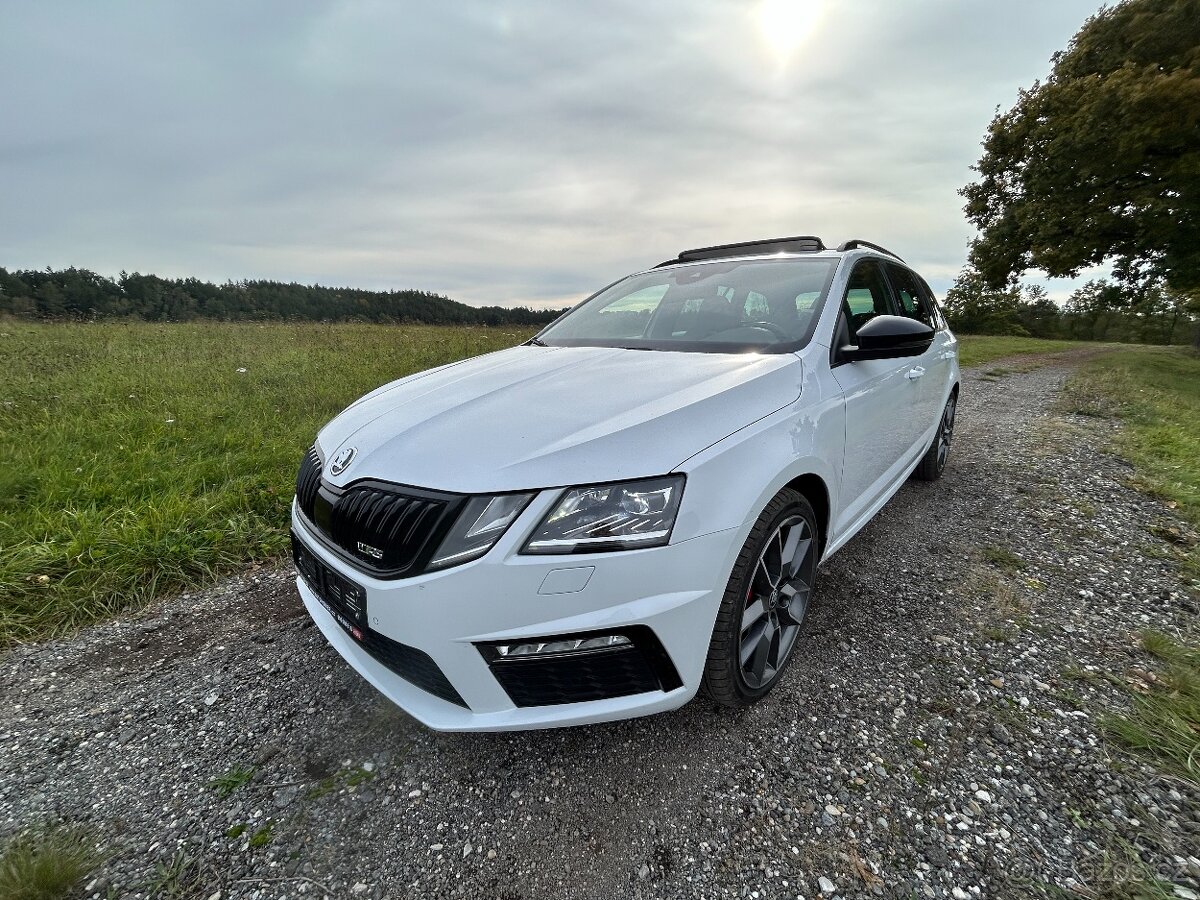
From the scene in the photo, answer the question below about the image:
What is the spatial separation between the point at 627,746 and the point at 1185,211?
17.6m

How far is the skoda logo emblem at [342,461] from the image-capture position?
1689mm

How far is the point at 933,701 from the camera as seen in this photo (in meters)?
1.89

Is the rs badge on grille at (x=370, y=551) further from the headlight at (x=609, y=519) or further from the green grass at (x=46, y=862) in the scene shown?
the green grass at (x=46, y=862)

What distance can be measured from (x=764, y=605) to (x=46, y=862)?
2123mm

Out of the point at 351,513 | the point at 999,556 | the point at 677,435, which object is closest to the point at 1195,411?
the point at 999,556

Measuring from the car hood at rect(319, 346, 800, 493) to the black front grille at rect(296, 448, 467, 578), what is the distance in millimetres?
41

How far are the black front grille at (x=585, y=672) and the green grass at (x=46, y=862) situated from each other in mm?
1173

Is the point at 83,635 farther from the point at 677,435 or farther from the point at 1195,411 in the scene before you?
the point at 1195,411

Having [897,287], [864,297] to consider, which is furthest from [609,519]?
[897,287]

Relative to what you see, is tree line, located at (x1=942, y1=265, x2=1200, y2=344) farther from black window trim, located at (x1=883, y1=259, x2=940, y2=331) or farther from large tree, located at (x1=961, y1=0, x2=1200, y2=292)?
black window trim, located at (x1=883, y1=259, x2=940, y2=331)

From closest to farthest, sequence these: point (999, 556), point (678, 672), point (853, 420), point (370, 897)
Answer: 1. point (370, 897)
2. point (678, 672)
3. point (853, 420)
4. point (999, 556)

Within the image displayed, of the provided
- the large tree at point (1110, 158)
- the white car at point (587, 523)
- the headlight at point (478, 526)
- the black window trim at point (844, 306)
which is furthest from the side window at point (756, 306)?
the large tree at point (1110, 158)

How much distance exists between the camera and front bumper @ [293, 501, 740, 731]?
1.35m

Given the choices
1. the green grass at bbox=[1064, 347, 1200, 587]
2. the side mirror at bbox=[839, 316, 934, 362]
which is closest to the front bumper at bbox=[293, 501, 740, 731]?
the side mirror at bbox=[839, 316, 934, 362]
